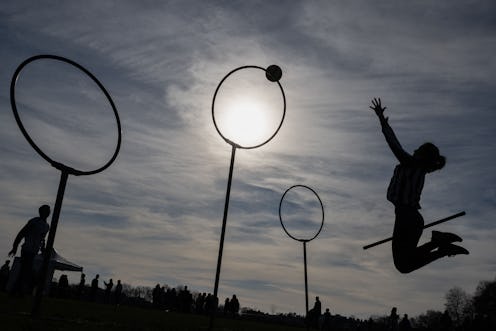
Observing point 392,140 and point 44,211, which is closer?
point 392,140

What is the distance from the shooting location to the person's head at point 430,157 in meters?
10.9

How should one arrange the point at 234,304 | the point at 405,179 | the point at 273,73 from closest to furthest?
the point at 405,179 < the point at 273,73 < the point at 234,304

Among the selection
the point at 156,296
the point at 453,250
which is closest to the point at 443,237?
the point at 453,250

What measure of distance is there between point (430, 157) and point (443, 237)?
5.94 ft

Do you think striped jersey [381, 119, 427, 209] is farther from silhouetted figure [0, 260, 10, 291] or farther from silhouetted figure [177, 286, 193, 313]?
silhouetted figure [177, 286, 193, 313]

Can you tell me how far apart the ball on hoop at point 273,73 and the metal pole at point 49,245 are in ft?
22.5

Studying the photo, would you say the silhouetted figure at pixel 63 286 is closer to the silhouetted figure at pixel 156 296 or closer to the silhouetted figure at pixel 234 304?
the silhouetted figure at pixel 156 296

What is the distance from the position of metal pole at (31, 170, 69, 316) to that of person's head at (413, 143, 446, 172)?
7.26m

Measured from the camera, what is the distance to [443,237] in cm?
1113

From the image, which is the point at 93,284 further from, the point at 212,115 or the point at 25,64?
the point at 25,64

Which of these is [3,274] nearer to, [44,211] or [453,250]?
[44,211]

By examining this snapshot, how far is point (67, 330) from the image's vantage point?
26.1ft

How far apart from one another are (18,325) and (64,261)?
34283mm

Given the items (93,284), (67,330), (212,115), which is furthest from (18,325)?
(93,284)
